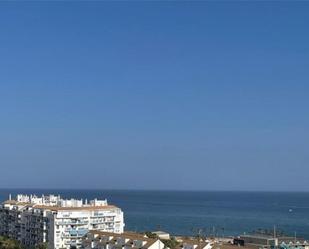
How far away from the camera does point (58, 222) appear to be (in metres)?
60.6

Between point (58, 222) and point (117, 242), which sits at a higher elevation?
point (58, 222)

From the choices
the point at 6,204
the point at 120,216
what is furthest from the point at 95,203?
the point at 6,204

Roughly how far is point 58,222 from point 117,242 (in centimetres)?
1350

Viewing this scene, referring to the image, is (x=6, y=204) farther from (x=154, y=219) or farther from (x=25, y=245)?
(x=154, y=219)

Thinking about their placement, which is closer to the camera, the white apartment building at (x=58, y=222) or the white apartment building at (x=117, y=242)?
the white apartment building at (x=117, y=242)

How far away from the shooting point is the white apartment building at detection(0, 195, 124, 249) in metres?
60.6

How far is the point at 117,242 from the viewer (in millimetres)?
48906

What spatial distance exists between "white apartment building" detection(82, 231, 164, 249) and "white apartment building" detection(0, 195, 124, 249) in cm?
509

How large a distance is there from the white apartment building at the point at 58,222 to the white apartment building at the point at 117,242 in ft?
16.7

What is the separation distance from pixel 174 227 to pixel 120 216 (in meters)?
40.4

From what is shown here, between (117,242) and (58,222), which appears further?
(58,222)

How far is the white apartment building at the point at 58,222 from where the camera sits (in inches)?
2386

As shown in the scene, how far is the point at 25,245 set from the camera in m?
65.7

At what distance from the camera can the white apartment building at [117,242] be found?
4641 cm
